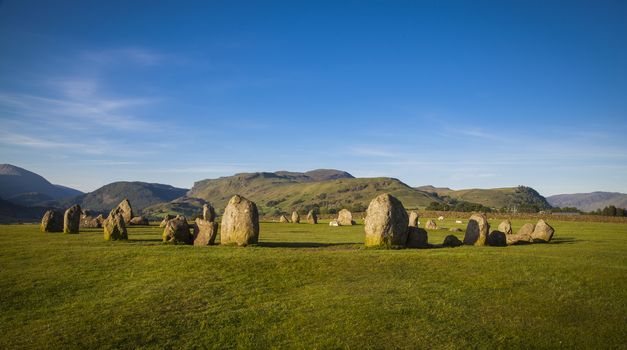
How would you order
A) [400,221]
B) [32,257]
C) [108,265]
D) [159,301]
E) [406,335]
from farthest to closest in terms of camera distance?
[400,221], [32,257], [108,265], [159,301], [406,335]

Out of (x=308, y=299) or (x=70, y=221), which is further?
(x=70, y=221)

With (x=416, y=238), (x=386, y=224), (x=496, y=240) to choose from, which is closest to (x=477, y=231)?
(x=496, y=240)

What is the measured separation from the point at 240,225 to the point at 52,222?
Result: 64.8ft

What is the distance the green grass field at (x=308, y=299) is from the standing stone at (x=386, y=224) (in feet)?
12.1

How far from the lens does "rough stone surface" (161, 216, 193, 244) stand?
2828 centimetres

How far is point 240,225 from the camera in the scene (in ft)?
91.0

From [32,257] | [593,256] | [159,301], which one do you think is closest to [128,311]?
[159,301]

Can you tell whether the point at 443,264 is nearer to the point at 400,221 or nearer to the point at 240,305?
the point at 400,221

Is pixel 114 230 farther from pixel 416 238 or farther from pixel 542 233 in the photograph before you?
pixel 542 233

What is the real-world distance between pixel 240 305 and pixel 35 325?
6.54 meters

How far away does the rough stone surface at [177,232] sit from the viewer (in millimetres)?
28281

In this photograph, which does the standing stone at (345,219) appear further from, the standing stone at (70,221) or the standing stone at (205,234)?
the standing stone at (70,221)

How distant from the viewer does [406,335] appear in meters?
13.0

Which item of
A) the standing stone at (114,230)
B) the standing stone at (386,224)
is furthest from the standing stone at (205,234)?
the standing stone at (386,224)
